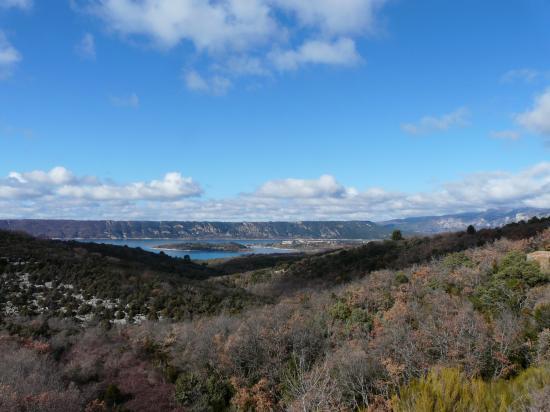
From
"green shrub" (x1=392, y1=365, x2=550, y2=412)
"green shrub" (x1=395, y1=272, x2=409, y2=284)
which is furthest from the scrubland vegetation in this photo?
"green shrub" (x1=395, y1=272, x2=409, y2=284)

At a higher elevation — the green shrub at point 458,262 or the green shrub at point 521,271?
the green shrub at point 521,271

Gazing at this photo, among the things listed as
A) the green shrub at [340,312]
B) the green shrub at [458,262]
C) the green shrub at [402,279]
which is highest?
the green shrub at [458,262]

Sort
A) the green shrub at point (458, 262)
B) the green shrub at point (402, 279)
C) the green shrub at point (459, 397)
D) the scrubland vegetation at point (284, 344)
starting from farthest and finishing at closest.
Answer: the green shrub at point (402, 279)
the green shrub at point (458, 262)
the scrubland vegetation at point (284, 344)
the green shrub at point (459, 397)

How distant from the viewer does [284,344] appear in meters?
18.9

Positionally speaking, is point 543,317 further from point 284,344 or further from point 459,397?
point 284,344

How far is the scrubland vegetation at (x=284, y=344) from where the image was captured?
11273 millimetres

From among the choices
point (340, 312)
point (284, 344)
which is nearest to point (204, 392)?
point (284, 344)

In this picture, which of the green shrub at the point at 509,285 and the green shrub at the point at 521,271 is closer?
the green shrub at the point at 509,285

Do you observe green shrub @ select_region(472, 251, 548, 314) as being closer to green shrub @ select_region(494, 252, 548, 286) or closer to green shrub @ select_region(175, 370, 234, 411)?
green shrub @ select_region(494, 252, 548, 286)

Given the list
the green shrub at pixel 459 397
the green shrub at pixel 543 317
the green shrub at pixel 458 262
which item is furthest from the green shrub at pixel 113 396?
the green shrub at pixel 458 262

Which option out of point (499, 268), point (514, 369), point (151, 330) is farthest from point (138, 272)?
point (514, 369)

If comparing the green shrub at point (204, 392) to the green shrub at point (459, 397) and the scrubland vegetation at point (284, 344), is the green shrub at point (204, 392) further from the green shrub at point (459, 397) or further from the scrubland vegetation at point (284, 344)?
the green shrub at point (459, 397)

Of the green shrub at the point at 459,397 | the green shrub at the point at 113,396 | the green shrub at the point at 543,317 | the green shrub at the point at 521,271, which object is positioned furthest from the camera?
the green shrub at the point at 521,271

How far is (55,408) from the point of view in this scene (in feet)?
41.2
